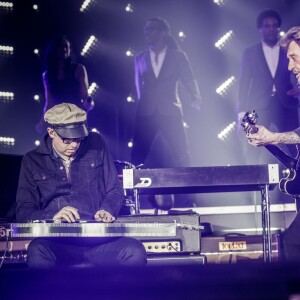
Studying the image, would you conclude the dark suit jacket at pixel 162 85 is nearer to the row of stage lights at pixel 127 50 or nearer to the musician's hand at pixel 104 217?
the row of stage lights at pixel 127 50

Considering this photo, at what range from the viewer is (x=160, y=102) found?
24.2 feet

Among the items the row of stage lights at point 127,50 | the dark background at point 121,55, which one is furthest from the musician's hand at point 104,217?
the row of stage lights at point 127,50

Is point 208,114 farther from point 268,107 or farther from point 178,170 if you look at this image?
point 178,170

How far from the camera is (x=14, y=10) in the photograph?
857cm

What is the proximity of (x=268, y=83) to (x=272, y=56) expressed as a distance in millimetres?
333

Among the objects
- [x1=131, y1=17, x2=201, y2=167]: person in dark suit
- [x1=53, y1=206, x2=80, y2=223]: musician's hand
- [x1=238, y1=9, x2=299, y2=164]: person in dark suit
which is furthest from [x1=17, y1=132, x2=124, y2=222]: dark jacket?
[x1=238, y1=9, x2=299, y2=164]: person in dark suit

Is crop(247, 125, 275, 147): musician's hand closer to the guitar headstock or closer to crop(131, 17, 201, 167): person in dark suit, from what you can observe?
the guitar headstock

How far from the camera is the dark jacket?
4035 mm

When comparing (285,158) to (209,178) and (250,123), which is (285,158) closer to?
(250,123)

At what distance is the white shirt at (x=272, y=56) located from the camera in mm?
7176

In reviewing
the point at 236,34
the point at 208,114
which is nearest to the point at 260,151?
the point at 208,114

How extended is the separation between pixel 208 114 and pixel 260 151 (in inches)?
77.2

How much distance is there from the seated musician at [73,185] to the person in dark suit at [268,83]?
128 inches

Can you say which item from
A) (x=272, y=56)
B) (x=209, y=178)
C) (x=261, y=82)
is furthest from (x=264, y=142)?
(x=272, y=56)
